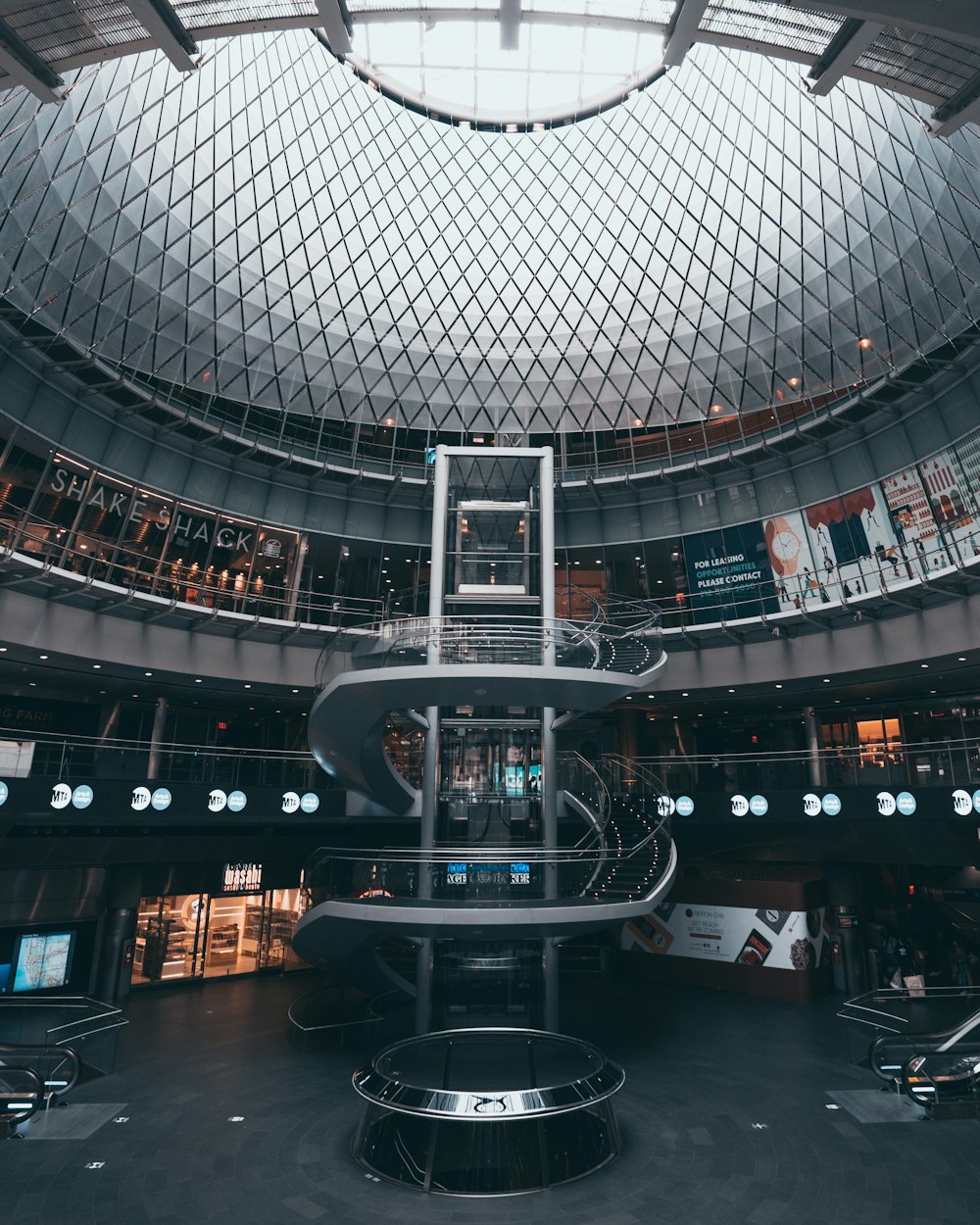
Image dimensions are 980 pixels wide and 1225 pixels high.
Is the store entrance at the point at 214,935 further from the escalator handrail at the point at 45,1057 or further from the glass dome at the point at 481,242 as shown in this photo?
the glass dome at the point at 481,242

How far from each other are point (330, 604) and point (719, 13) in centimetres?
3146

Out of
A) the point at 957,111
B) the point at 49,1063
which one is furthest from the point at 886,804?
the point at 49,1063

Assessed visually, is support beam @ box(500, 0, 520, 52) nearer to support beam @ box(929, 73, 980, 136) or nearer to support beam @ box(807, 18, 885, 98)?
support beam @ box(807, 18, 885, 98)

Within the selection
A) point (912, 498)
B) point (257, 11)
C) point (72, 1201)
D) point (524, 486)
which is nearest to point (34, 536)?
point (524, 486)

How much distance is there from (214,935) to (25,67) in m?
32.4

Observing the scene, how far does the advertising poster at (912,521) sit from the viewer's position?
28.2 m

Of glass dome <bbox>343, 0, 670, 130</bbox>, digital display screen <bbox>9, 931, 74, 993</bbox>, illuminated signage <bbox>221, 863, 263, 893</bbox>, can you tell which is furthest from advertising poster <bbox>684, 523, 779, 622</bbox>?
digital display screen <bbox>9, 931, 74, 993</bbox>

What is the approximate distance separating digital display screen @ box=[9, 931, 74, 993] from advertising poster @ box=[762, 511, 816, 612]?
31.5 metres

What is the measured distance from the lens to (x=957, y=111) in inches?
302

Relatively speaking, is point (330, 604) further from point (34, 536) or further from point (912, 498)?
point (912, 498)

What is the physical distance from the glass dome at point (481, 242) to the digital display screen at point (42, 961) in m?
21.9

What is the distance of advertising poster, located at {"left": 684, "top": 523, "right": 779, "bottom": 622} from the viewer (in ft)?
113

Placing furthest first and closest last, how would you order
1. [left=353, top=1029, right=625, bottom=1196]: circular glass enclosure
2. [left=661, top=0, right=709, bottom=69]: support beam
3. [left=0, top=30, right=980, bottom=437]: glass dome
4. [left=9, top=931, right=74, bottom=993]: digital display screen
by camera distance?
[left=0, top=30, right=980, bottom=437]: glass dome
[left=9, top=931, right=74, bottom=993]: digital display screen
[left=353, top=1029, right=625, bottom=1196]: circular glass enclosure
[left=661, top=0, right=709, bottom=69]: support beam

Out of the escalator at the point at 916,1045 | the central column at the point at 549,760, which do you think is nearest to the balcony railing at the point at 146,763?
the central column at the point at 549,760
